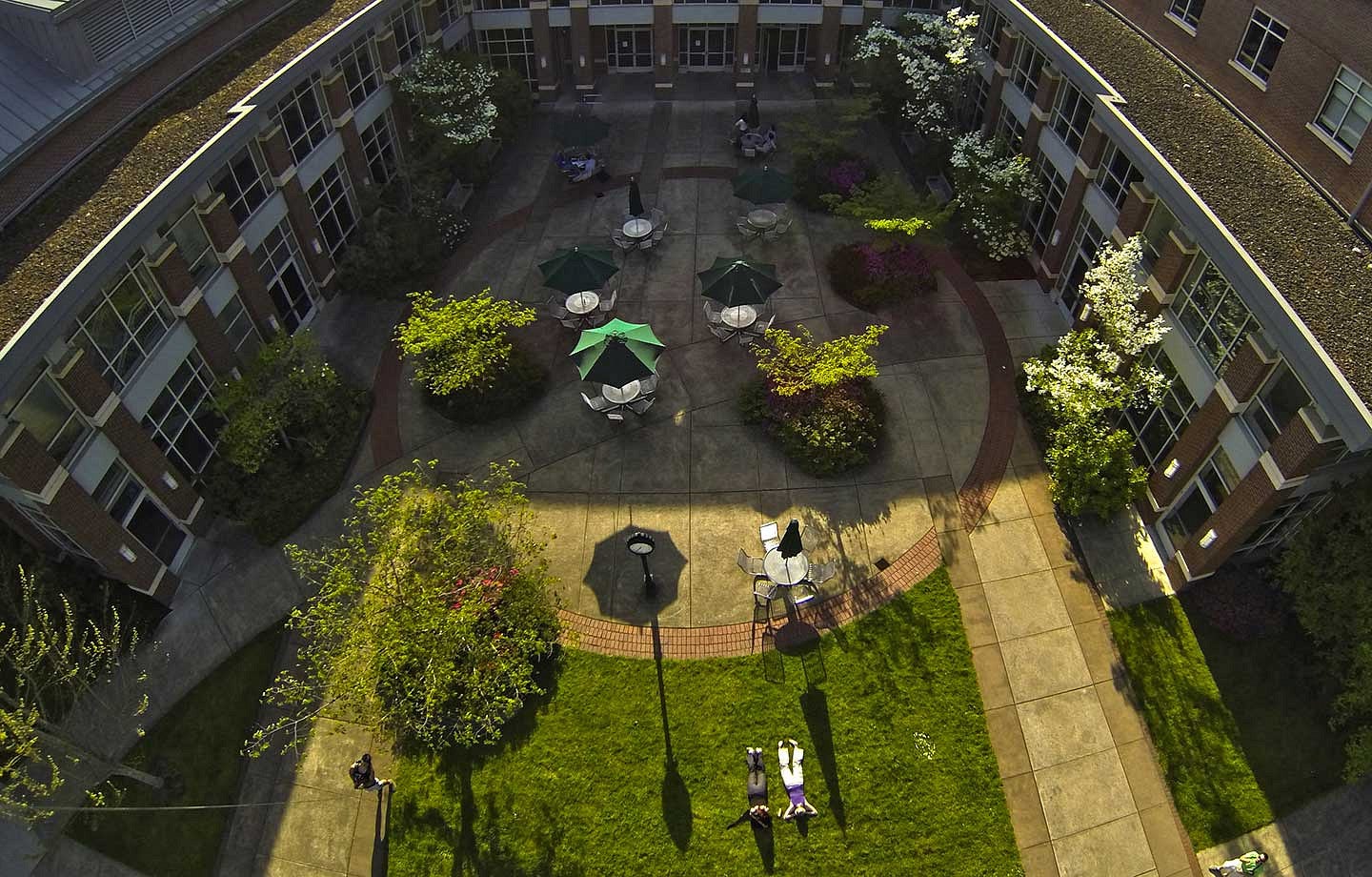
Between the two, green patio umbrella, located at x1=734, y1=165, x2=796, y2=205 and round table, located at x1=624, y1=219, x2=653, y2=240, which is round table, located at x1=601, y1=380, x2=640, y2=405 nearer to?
round table, located at x1=624, y1=219, x2=653, y2=240

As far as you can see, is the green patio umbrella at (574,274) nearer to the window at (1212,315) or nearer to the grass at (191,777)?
the grass at (191,777)

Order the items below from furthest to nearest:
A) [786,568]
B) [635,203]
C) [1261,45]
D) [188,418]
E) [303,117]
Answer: [635,203], [303,117], [1261,45], [188,418], [786,568]

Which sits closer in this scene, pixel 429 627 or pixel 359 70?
pixel 429 627

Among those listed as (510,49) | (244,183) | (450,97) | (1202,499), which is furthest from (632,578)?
(510,49)

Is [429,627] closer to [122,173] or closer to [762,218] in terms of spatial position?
[122,173]

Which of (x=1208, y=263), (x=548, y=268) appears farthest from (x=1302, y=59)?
(x=548, y=268)

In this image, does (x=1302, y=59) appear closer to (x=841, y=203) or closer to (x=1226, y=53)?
(x=1226, y=53)

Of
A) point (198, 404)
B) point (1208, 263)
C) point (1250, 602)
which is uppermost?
point (1208, 263)
